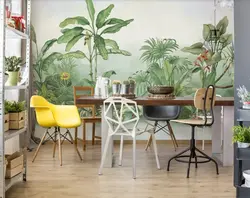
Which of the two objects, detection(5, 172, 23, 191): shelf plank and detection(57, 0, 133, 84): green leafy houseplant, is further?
detection(57, 0, 133, 84): green leafy houseplant

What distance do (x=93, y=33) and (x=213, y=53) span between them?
6.73 ft

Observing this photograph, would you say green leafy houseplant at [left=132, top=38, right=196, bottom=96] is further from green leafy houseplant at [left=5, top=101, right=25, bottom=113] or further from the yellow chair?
green leafy houseplant at [left=5, top=101, right=25, bottom=113]

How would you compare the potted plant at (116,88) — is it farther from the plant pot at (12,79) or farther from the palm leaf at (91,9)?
the palm leaf at (91,9)

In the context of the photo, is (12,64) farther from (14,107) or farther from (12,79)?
(14,107)

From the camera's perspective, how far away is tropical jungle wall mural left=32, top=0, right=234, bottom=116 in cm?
706

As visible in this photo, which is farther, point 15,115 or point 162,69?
point 162,69

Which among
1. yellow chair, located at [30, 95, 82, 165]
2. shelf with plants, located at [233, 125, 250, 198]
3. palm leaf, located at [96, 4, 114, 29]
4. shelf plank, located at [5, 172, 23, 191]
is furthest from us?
palm leaf, located at [96, 4, 114, 29]

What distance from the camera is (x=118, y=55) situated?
7.09 metres

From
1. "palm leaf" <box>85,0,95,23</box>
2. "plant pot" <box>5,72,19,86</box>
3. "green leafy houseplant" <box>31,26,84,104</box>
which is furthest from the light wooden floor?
"palm leaf" <box>85,0,95,23</box>

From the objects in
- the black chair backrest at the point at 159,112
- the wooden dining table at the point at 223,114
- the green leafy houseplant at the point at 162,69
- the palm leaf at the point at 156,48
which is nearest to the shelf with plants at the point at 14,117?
the wooden dining table at the point at 223,114

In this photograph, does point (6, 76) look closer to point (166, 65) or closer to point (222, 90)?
point (166, 65)

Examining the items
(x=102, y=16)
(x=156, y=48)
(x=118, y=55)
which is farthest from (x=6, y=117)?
(x=156, y=48)

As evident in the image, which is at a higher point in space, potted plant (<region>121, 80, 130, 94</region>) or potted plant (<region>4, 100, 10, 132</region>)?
potted plant (<region>121, 80, 130, 94</region>)

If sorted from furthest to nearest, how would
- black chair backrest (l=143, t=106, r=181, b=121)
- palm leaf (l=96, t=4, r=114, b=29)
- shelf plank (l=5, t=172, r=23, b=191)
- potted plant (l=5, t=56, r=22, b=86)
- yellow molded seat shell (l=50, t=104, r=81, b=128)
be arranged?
palm leaf (l=96, t=4, r=114, b=29) < black chair backrest (l=143, t=106, r=181, b=121) < yellow molded seat shell (l=50, t=104, r=81, b=128) < potted plant (l=5, t=56, r=22, b=86) < shelf plank (l=5, t=172, r=23, b=191)
